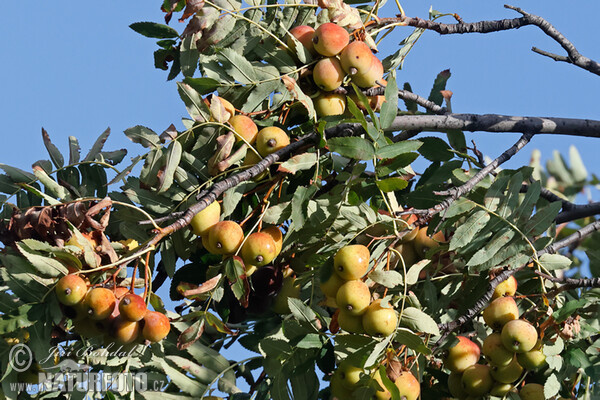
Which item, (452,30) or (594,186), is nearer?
(452,30)

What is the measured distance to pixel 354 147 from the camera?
2682 mm

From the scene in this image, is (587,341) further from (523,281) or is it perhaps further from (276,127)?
(276,127)

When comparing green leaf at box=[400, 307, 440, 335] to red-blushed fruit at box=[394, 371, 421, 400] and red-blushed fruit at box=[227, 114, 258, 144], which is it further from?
red-blushed fruit at box=[227, 114, 258, 144]

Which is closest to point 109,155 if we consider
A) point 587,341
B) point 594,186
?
point 587,341

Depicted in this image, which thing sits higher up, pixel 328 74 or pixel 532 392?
pixel 328 74

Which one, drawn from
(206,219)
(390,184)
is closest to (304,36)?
(390,184)

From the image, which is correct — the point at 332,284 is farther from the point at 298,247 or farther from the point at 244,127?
the point at 244,127

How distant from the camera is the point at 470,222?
9.39 feet

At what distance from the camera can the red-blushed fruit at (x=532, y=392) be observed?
2.85 metres

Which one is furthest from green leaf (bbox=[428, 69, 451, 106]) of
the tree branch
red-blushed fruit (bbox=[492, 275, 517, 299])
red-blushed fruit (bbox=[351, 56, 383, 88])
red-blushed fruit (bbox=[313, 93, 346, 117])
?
red-blushed fruit (bbox=[492, 275, 517, 299])

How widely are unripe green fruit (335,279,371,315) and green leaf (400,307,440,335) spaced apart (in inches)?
5.1

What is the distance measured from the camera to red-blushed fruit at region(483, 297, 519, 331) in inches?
112

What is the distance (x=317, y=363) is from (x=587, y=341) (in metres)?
0.99

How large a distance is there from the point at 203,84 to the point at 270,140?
1.09 feet
